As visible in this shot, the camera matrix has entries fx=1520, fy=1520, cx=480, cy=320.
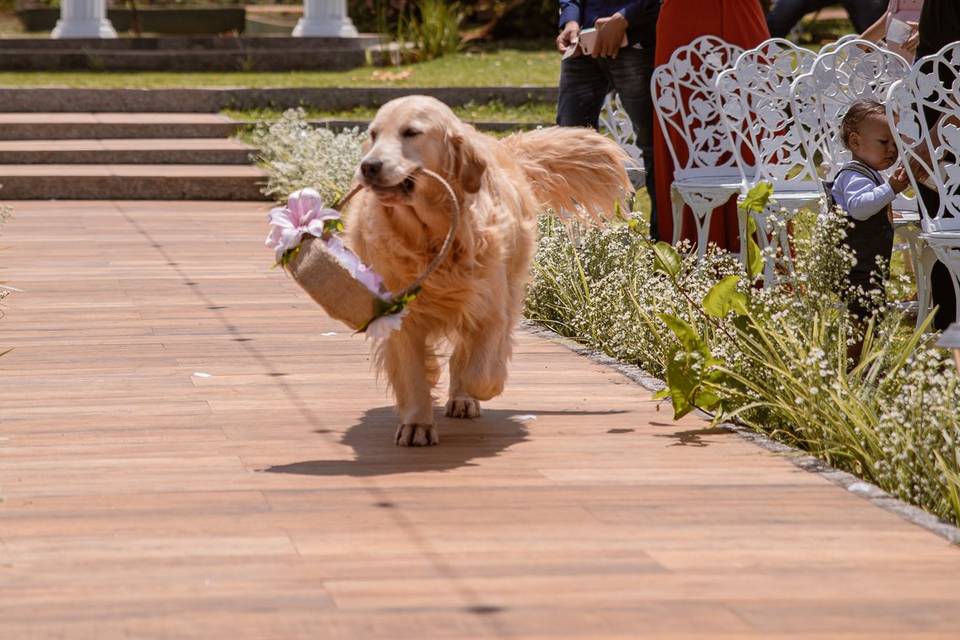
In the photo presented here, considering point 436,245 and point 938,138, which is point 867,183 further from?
point 436,245

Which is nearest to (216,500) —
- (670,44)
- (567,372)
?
(567,372)

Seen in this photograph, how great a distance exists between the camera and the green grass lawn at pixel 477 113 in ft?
48.9

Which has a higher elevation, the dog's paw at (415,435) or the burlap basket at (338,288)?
the burlap basket at (338,288)

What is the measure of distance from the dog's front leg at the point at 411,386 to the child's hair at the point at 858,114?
196 centimetres

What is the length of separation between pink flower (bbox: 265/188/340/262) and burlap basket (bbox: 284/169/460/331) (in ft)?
0.10

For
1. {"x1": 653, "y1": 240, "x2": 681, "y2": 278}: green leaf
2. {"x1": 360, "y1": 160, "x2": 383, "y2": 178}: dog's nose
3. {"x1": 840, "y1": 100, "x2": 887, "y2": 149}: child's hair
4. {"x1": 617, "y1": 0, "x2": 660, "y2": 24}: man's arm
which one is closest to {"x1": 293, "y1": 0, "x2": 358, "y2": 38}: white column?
{"x1": 617, "y1": 0, "x2": 660, "y2": 24}: man's arm

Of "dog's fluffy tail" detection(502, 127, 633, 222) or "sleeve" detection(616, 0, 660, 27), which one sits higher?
"sleeve" detection(616, 0, 660, 27)

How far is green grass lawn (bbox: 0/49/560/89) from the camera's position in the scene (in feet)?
54.9

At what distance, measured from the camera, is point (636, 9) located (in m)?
8.05

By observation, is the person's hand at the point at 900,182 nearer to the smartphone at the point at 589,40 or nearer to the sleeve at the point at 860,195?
the sleeve at the point at 860,195

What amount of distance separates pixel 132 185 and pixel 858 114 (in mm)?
8582

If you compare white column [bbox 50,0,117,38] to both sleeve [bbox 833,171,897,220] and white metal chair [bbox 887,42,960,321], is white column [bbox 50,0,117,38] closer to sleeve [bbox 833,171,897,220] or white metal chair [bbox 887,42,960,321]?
sleeve [bbox 833,171,897,220]

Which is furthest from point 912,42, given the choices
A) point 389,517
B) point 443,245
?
point 389,517

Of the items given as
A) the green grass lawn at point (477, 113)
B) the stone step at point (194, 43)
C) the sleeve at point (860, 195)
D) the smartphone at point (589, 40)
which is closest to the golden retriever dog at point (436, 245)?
the sleeve at point (860, 195)
